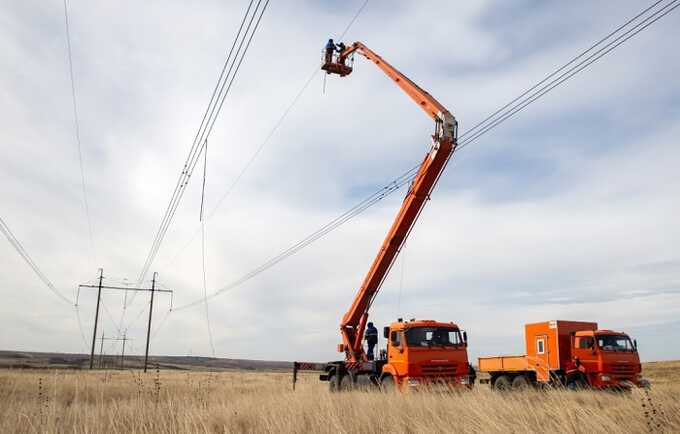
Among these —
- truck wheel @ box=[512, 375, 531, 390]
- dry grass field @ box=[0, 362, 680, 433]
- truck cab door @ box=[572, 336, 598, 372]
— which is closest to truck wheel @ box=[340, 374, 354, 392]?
truck wheel @ box=[512, 375, 531, 390]

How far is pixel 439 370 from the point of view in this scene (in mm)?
16609

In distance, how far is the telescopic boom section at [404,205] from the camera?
58.9 feet

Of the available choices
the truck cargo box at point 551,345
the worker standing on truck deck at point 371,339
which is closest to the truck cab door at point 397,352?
the worker standing on truck deck at point 371,339

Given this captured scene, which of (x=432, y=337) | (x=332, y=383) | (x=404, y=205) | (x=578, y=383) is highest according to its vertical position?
(x=404, y=205)

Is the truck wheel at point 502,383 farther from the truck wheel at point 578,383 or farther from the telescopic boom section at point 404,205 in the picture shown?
the telescopic boom section at point 404,205

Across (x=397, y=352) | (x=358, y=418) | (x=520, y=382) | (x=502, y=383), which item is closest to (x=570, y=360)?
(x=520, y=382)

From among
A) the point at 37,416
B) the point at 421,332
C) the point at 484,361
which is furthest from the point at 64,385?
the point at 484,361

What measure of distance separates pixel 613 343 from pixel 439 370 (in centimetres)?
788

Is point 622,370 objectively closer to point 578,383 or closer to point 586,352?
point 586,352

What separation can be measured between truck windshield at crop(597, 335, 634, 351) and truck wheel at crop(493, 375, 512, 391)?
373 centimetres

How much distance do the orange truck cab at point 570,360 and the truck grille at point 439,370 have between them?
426cm

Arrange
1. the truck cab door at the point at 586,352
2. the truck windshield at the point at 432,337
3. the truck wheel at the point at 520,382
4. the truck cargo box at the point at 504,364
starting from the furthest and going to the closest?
the truck cargo box at the point at 504,364, the truck wheel at the point at 520,382, the truck cab door at the point at 586,352, the truck windshield at the point at 432,337

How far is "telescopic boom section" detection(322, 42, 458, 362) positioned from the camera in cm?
1795

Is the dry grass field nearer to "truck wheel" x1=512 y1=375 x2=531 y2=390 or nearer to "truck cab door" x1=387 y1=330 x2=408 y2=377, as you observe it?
"truck cab door" x1=387 y1=330 x2=408 y2=377
